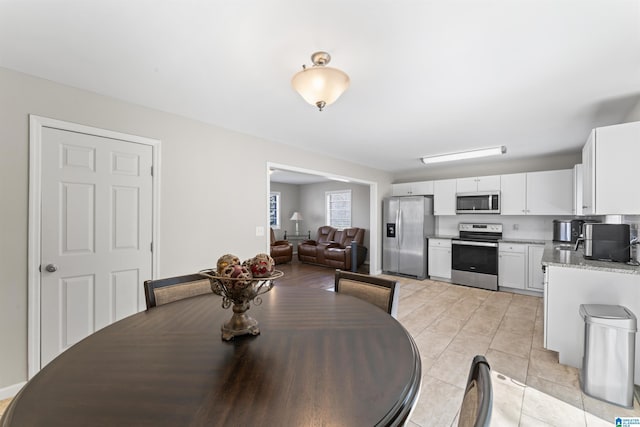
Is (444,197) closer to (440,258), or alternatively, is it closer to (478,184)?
(478,184)

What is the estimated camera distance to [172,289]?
1716mm

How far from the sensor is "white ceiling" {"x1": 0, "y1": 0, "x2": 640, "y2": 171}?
142 centimetres

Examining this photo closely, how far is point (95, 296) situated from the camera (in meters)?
2.33

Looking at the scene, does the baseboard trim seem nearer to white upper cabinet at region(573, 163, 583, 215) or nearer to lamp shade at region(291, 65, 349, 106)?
lamp shade at region(291, 65, 349, 106)

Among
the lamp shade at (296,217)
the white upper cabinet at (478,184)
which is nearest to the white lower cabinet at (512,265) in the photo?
the white upper cabinet at (478,184)

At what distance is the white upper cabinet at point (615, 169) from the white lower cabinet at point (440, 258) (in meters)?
3.02

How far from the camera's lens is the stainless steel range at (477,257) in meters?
4.74

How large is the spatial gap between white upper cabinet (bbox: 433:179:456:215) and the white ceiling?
2.47 metres

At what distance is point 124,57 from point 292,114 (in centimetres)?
144

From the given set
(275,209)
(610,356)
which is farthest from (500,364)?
(275,209)

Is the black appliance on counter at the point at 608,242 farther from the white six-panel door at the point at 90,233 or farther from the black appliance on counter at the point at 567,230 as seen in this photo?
the white six-panel door at the point at 90,233

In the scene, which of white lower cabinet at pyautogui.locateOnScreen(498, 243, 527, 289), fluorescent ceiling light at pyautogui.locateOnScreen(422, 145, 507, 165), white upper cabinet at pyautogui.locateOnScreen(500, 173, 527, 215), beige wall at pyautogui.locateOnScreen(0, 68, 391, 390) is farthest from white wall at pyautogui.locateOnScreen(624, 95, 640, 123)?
beige wall at pyautogui.locateOnScreen(0, 68, 391, 390)

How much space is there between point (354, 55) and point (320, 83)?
1.12 feet

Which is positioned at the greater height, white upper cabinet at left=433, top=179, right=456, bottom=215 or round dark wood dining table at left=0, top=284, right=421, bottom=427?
white upper cabinet at left=433, top=179, right=456, bottom=215
